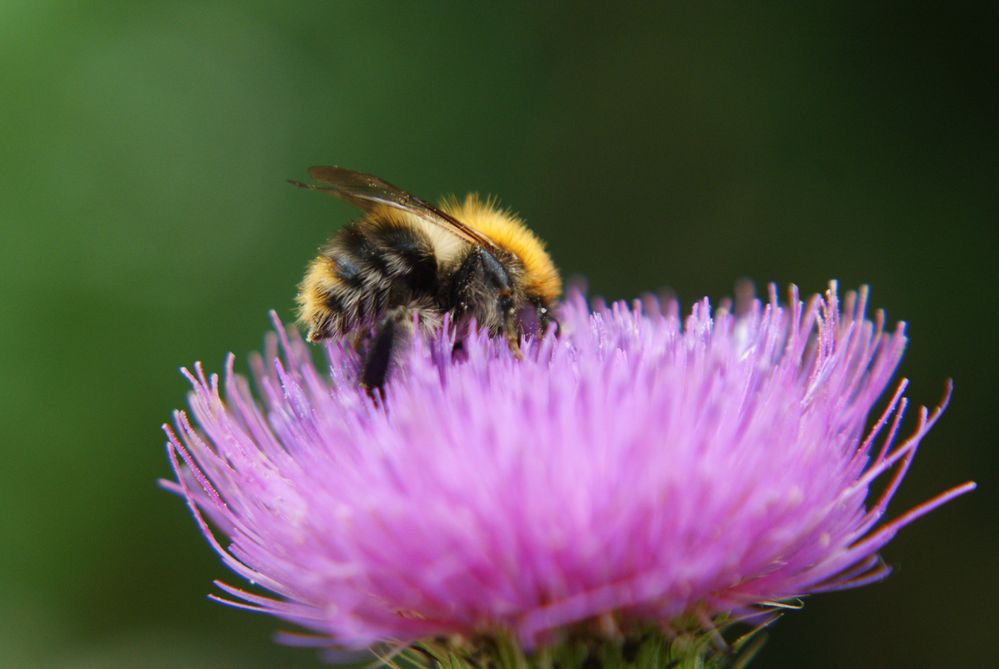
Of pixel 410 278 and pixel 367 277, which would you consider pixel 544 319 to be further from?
pixel 367 277

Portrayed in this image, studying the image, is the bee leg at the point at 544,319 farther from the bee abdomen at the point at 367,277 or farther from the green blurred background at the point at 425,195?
the green blurred background at the point at 425,195

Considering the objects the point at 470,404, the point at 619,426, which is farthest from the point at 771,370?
the point at 470,404

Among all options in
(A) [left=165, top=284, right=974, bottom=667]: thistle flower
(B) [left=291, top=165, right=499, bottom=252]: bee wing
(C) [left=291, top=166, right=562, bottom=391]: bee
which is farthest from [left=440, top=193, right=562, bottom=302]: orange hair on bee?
(A) [left=165, top=284, right=974, bottom=667]: thistle flower

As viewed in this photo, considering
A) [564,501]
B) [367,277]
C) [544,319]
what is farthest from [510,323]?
[564,501]

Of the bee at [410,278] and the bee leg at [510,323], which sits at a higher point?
the bee at [410,278]

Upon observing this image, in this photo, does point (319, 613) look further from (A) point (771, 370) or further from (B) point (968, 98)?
(B) point (968, 98)

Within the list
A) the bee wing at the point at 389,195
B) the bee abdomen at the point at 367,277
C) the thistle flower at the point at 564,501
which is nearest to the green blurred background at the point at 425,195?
the bee abdomen at the point at 367,277
